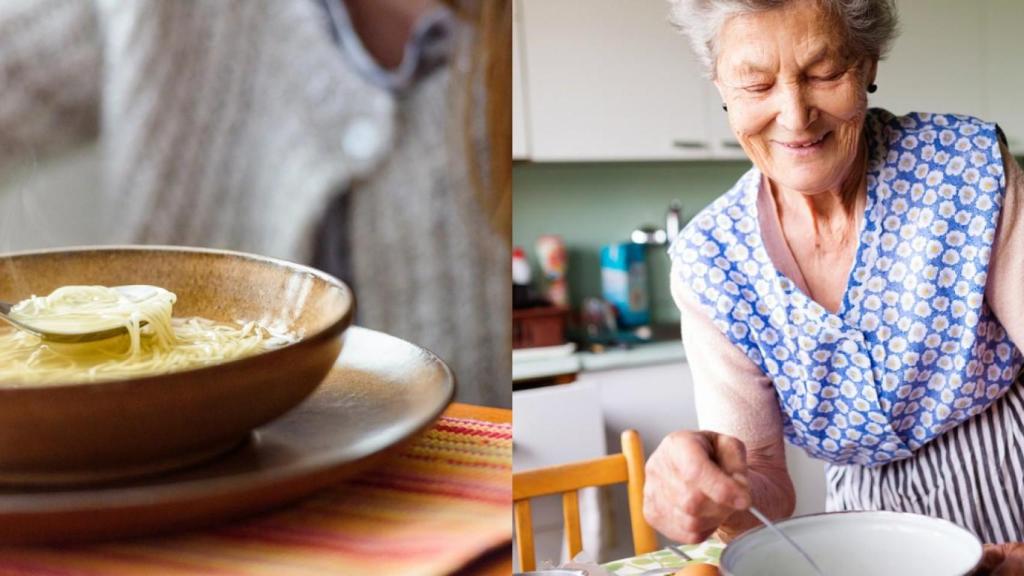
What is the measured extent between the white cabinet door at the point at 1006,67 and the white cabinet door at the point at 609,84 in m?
0.85

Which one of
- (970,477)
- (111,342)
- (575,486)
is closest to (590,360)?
(575,486)

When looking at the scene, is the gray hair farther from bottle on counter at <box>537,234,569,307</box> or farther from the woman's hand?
bottle on counter at <box>537,234,569,307</box>

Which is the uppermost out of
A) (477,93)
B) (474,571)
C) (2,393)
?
(477,93)

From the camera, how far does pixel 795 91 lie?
0.76m

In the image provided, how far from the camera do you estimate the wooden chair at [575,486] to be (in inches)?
36.9

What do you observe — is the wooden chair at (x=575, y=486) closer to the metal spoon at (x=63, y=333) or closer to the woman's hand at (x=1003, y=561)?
the woman's hand at (x=1003, y=561)

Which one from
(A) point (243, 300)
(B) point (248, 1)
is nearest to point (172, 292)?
(A) point (243, 300)

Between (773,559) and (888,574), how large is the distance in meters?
0.08

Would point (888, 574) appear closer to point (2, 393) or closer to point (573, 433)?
point (2, 393)

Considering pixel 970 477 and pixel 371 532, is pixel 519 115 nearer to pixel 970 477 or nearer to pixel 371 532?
pixel 970 477

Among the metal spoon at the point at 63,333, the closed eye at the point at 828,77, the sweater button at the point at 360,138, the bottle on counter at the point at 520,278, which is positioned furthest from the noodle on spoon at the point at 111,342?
A: the bottle on counter at the point at 520,278

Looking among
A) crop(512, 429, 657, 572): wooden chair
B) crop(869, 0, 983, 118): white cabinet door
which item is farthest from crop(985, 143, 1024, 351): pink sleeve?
crop(869, 0, 983, 118): white cabinet door

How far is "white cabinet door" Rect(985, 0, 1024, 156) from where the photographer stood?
7.92 ft

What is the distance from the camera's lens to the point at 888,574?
550 mm
